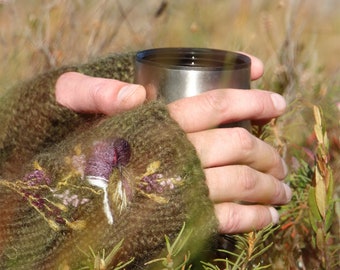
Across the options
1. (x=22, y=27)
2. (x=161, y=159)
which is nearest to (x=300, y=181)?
(x=161, y=159)

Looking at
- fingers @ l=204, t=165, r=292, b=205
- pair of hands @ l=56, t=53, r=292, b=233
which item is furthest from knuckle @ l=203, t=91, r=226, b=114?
fingers @ l=204, t=165, r=292, b=205

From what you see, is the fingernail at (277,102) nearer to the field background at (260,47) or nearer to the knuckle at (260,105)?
the knuckle at (260,105)

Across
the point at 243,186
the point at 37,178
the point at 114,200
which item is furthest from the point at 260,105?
the point at 37,178

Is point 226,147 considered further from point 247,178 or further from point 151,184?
point 151,184

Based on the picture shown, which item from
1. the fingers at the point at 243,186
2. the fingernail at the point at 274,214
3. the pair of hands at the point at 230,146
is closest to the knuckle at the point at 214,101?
the pair of hands at the point at 230,146

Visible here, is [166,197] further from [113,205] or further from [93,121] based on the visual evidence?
[93,121]

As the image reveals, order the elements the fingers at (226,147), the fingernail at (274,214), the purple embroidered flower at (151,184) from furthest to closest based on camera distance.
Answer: the fingernail at (274,214)
the fingers at (226,147)
the purple embroidered flower at (151,184)

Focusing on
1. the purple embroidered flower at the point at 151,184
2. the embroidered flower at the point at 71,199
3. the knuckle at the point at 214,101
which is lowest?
the embroidered flower at the point at 71,199

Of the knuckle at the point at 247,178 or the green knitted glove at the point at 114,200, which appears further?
the knuckle at the point at 247,178
